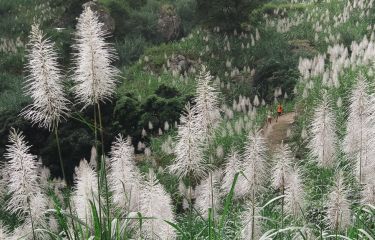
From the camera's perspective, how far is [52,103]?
3977 mm

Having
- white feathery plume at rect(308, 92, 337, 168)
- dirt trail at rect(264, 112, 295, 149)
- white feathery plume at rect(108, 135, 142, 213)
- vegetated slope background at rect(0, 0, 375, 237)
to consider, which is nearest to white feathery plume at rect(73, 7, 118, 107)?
white feathery plume at rect(108, 135, 142, 213)

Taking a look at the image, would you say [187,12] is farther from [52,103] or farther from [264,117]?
[52,103]

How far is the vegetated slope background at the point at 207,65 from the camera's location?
12.8 meters

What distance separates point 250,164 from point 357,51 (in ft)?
40.1

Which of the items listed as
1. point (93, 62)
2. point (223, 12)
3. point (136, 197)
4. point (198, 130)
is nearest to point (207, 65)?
point (223, 12)

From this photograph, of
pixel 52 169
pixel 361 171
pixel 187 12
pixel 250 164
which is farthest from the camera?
pixel 187 12

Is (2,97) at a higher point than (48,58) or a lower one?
lower

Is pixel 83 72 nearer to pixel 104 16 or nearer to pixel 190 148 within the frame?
pixel 190 148

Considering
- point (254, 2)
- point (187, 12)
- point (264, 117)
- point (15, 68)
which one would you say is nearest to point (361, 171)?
point (264, 117)

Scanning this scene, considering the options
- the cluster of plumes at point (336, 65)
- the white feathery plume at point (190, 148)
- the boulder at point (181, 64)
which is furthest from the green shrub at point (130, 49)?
the white feathery plume at point (190, 148)

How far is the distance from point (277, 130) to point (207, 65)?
7828mm

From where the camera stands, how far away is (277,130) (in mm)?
13031

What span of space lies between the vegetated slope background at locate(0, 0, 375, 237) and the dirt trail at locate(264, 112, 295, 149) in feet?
1.10

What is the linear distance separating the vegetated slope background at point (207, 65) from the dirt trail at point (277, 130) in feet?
1.10
